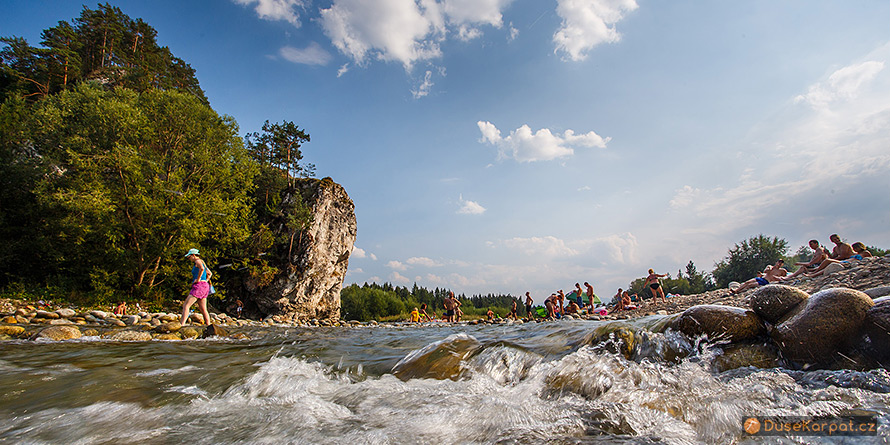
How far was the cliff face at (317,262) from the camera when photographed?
965 inches

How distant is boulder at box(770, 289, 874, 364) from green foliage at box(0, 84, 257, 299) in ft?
68.8

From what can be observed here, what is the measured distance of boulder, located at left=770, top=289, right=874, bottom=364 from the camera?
113 inches

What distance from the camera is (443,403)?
2660 millimetres

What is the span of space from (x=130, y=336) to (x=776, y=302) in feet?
36.7

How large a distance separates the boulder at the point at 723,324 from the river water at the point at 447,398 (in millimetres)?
215

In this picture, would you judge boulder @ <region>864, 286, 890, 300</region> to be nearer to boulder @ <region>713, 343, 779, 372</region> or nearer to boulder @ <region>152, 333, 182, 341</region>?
boulder @ <region>713, 343, 779, 372</region>

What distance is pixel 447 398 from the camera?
2.79 metres

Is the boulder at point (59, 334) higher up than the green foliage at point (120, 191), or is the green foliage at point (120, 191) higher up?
the green foliage at point (120, 191)

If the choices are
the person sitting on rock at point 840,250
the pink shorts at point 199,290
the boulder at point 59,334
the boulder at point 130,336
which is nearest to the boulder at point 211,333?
the boulder at point 130,336

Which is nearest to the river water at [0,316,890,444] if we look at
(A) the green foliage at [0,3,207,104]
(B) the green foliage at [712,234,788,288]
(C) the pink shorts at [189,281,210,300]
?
(C) the pink shorts at [189,281,210,300]

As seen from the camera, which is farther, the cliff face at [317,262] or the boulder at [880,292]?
the cliff face at [317,262]

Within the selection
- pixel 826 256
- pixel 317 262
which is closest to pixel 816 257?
pixel 826 256

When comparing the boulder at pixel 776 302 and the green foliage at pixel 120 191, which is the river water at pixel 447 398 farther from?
the green foliage at pixel 120 191

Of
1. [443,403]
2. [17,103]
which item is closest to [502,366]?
[443,403]
